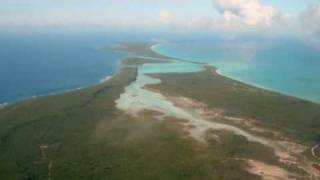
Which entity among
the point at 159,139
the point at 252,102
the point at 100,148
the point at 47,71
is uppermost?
the point at 252,102

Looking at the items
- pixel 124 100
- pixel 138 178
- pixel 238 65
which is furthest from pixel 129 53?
pixel 138 178

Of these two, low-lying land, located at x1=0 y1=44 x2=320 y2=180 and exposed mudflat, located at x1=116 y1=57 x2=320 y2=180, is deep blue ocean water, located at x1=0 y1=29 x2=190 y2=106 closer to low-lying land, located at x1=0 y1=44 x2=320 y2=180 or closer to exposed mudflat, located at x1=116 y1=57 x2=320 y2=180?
low-lying land, located at x1=0 y1=44 x2=320 y2=180

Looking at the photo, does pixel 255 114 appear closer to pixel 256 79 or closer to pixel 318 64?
pixel 256 79

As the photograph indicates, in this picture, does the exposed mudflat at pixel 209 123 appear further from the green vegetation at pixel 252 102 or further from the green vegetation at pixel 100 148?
the green vegetation at pixel 252 102

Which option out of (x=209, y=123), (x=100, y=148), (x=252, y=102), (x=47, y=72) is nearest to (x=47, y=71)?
(x=47, y=72)

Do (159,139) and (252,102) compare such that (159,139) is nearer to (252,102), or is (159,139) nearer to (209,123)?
(209,123)

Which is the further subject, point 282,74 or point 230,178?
point 282,74

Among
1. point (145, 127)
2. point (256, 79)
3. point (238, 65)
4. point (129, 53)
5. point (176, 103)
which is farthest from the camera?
point (129, 53)
